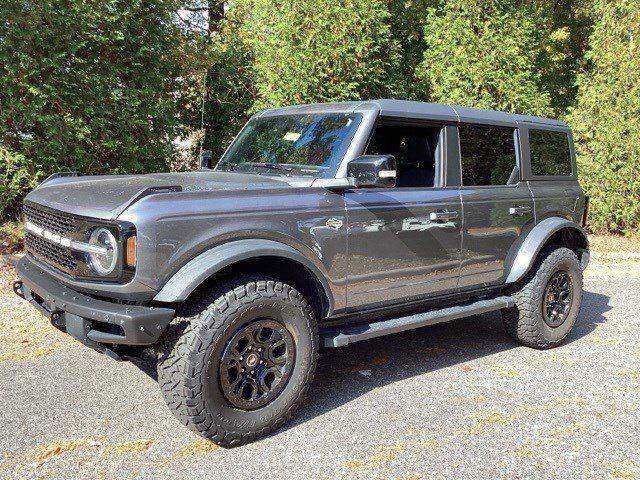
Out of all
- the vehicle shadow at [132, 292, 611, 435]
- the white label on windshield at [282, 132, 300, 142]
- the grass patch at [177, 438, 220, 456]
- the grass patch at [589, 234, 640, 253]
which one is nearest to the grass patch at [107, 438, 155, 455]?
the grass patch at [177, 438, 220, 456]

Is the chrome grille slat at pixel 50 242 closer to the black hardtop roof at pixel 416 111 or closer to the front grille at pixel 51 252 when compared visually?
the front grille at pixel 51 252

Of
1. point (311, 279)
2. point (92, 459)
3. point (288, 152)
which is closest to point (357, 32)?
point (288, 152)

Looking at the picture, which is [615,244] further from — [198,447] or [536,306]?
[198,447]

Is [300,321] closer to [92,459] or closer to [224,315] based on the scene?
[224,315]

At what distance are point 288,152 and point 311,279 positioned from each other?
1.06 m

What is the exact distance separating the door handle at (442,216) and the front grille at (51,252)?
2.36 m

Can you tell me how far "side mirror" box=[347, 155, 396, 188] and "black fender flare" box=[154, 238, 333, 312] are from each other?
62cm

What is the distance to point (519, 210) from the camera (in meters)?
4.80

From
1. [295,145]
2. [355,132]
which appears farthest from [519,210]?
[295,145]

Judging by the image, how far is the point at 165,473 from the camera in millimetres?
2914

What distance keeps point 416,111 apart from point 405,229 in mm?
924

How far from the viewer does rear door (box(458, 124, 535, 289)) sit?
4473mm

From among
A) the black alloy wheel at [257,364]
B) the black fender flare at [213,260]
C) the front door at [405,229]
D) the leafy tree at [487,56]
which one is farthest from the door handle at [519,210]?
the leafy tree at [487,56]

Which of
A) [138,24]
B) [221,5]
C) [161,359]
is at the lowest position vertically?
[161,359]
